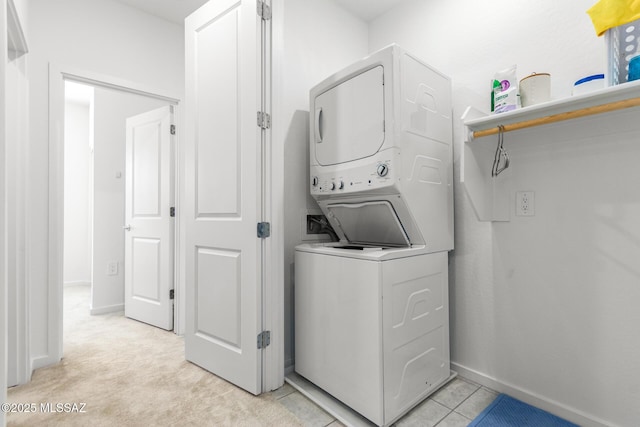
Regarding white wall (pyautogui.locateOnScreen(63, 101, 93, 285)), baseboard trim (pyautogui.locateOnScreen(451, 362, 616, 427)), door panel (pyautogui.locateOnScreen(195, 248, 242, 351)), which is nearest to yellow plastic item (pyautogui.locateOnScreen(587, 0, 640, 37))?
baseboard trim (pyautogui.locateOnScreen(451, 362, 616, 427))

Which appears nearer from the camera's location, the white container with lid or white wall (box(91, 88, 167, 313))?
the white container with lid

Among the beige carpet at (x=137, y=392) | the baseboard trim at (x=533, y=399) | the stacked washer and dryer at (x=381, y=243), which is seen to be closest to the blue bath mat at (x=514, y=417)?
the baseboard trim at (x=533, y=399)

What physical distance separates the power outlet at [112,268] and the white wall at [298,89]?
2519 millimetres

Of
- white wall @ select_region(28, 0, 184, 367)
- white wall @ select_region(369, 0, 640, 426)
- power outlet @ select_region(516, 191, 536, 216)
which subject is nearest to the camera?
white wall @ select_region(369, 0, 640, 426)

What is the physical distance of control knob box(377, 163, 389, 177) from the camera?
1.54 m

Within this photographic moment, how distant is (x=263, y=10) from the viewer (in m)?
1.81

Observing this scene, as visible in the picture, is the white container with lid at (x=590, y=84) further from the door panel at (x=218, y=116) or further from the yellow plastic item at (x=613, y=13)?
the door panel at (x=218, y=116)

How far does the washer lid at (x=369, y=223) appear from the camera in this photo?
1.73 meters

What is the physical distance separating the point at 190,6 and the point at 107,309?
3.08 m

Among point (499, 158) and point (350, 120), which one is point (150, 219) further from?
point (499, 158)

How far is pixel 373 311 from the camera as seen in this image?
58.5 inches

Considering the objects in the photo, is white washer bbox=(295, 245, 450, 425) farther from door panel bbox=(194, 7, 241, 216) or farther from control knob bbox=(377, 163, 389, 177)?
door panel bbox=(194, 7, 241, 216)

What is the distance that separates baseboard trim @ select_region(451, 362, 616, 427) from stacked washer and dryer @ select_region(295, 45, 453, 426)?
0.48ft

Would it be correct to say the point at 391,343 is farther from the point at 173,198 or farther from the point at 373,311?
the point at 173,198
